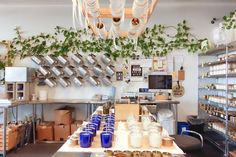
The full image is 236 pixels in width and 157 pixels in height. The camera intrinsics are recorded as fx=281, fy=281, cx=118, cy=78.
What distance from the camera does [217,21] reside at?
5980 mm

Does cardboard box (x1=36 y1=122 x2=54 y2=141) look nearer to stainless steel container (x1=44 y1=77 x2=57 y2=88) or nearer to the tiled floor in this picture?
the tiled floor

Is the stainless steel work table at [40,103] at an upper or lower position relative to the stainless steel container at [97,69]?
lower

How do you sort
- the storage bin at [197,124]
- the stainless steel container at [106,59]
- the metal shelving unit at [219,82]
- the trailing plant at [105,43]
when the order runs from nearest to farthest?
the metal shelving unit at [219,82], the storage bin at [197,124], the stainless steel container at [106,59], the trailing plant at [105,43]

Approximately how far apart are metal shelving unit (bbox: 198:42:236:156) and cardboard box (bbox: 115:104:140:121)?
6.72 ft

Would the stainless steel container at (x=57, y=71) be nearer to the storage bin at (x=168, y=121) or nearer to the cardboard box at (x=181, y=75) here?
the storage bin at (x=168, y=121)

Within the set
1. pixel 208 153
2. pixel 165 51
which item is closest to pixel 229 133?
pixel 208 153

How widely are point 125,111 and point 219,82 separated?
3.44 meters

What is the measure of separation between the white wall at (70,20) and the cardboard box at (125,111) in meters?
2.96

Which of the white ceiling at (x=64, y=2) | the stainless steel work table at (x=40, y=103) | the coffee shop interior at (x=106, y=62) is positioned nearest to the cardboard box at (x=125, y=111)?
the stainless steel work table at (x=40, y=103)

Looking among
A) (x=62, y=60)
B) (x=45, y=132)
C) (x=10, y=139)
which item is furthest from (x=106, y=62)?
(x=10, y=139)

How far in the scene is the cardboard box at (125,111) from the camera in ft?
9.44

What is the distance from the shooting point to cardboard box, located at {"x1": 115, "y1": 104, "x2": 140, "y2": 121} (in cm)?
288

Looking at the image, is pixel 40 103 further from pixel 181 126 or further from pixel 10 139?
pixel 181 126

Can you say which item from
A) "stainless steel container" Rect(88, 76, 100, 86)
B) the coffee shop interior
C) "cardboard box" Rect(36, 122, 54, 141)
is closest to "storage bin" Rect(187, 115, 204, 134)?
the coffee shop interior
